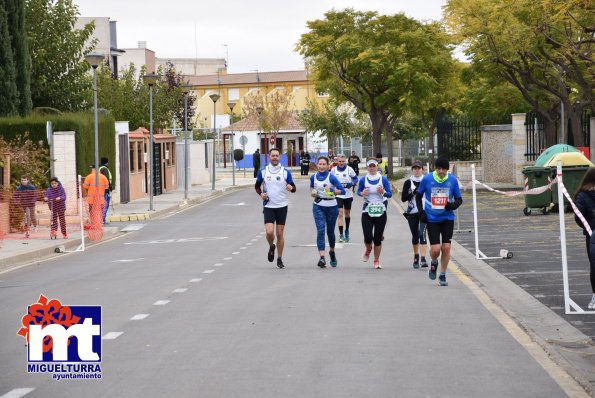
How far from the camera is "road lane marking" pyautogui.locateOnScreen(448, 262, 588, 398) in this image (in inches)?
348

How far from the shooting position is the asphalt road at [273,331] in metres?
8.82

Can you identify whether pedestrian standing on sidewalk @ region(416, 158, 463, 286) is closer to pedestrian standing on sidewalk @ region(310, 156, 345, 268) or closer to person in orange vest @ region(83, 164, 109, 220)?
pedestrian standing on sidewalk @ region(310, 156, 345, 268)

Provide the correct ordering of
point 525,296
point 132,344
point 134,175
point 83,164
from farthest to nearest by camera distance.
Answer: point 134,175 → point 83,164 → point 525,296 → point 132,344

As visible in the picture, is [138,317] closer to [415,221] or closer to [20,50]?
[415,221]

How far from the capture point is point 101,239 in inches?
1120

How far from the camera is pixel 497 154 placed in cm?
5088

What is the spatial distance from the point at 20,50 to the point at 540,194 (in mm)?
20717

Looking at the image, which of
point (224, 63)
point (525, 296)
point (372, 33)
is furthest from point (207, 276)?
point (224, 63)

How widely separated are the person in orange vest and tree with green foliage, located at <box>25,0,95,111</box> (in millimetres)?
20201

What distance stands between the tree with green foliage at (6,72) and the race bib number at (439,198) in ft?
91.4

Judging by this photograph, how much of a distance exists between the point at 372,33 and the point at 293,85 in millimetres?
69984

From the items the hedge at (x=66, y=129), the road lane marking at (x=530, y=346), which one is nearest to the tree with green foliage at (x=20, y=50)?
the hedge at (x=66, y=129)

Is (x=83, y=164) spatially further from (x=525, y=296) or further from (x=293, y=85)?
(x=293, y=85)

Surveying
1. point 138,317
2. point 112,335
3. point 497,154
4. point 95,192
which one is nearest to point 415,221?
point 138,317
